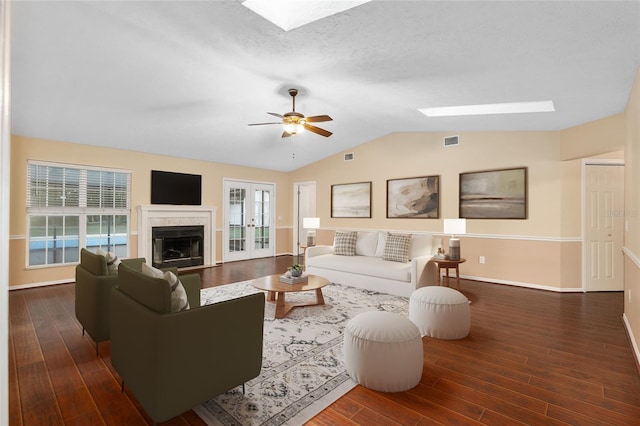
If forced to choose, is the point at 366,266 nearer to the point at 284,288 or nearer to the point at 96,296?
the point at 284,288

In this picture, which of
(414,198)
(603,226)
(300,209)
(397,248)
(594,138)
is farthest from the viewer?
(300,209)

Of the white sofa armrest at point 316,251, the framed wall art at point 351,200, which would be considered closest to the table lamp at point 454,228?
the white sofa armrest at point 316,251

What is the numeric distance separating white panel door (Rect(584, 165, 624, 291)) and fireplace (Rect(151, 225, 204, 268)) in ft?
23.5

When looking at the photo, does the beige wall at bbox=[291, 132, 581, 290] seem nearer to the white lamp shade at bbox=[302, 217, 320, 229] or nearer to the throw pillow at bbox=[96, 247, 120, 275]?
the white lamp shade at bbox=[302, 217, 320, 229]

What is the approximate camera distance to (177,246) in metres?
6.73

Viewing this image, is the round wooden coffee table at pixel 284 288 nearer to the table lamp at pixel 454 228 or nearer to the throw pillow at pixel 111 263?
the throw pillow at pixel 111 263

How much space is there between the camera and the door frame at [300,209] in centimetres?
899

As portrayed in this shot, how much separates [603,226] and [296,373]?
17.3 ft

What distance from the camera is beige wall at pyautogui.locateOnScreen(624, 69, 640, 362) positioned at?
2822mm

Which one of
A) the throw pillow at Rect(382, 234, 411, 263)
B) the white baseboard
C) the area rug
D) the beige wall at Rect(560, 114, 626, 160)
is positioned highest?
the beige wall at Rect(560, 114, 626, 160)

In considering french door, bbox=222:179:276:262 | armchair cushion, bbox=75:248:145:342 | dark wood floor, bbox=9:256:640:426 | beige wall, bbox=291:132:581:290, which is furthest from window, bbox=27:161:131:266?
beige wall, bbox=291:132:581:290

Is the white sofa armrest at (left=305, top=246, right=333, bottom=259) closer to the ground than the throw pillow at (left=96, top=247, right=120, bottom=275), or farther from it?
closer to the ground

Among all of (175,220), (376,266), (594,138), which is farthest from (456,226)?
(175,220)

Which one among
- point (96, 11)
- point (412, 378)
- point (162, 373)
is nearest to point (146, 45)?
point (96, 11)
